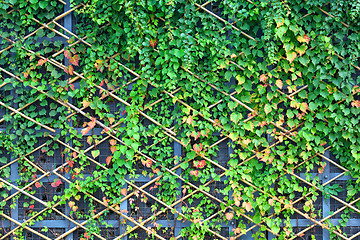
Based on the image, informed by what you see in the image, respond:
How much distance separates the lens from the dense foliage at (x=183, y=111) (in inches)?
87.2

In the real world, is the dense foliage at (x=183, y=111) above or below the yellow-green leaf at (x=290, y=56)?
below

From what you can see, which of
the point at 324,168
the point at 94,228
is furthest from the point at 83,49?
the point at 324,168

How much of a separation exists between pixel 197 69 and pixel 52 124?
1280 mm

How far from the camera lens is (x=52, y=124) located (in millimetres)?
2338

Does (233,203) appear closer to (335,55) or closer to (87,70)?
(335,55)

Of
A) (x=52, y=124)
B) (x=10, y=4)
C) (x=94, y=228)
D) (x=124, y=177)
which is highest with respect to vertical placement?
(x=10, y=4)

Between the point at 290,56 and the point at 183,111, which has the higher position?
the point at 290,56

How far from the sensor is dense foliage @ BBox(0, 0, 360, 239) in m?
2.21

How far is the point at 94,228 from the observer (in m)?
2.33

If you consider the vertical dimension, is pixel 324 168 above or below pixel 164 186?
above

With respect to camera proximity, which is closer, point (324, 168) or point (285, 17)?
point (285, 17)

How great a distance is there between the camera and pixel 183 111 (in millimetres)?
2240

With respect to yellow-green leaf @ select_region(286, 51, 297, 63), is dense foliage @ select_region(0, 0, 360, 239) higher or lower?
lower

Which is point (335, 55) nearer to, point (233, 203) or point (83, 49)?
point (233, 203)
